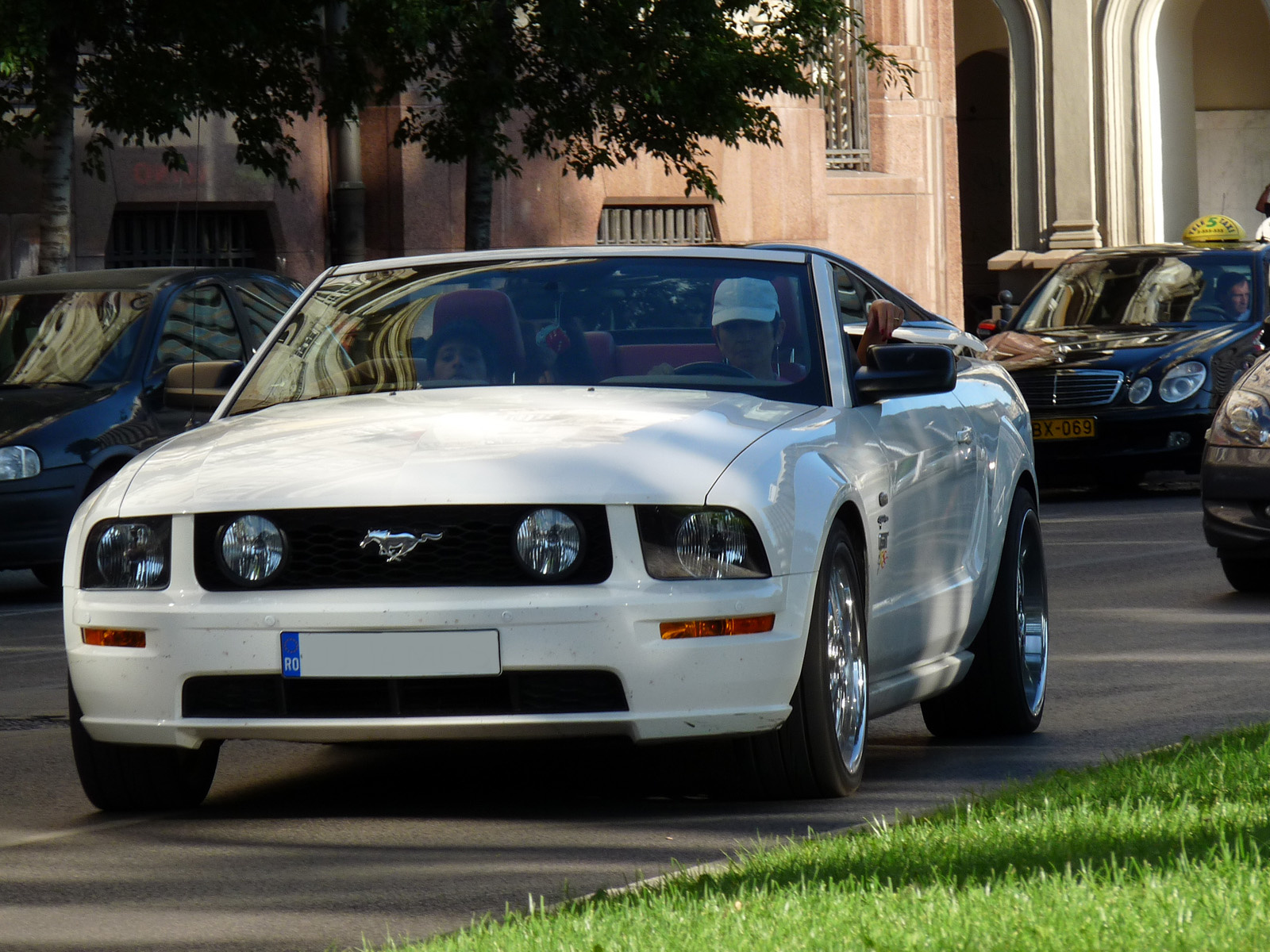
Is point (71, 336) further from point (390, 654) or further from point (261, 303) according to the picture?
point (390, 654)

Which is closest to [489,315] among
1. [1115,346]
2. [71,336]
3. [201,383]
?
[201,383]

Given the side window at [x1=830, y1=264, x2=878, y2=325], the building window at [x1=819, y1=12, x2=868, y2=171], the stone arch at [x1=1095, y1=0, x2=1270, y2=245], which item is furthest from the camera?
the stone arch at [x1=1095, y1=0, x2=1270, y2=245]

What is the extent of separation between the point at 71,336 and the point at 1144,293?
9393mm

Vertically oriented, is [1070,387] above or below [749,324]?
below

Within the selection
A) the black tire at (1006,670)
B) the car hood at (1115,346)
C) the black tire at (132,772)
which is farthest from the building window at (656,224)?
the black tire at (132,772)

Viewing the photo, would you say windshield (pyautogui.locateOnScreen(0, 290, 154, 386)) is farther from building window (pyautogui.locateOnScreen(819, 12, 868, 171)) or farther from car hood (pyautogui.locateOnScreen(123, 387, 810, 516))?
building window (pyautogui.locateOnScreen(819, 12, 868, 171))

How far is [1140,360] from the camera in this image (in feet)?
57.9

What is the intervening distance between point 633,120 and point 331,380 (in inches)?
496

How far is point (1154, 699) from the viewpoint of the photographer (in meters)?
8.00

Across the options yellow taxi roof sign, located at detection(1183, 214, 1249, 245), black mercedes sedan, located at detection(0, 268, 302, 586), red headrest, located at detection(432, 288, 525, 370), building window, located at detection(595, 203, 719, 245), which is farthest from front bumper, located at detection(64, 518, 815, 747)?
building window, located at detection(595, 203, 719, 245)

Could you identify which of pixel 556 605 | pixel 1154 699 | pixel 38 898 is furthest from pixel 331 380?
pixel 1154 699

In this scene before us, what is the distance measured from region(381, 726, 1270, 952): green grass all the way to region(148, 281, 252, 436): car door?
774 cm

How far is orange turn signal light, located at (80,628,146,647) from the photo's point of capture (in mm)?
5711

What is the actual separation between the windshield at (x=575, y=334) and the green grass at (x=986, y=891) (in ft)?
5.08
